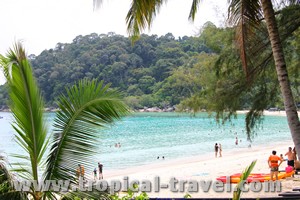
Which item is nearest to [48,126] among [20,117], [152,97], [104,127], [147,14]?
[20,117]

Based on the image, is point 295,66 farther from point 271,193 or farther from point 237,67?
point 271,193

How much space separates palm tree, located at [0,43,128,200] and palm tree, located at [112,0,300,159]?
292cm

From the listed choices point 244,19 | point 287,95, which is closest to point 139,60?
point 244,19

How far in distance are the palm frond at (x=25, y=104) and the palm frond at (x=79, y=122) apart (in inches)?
5.3

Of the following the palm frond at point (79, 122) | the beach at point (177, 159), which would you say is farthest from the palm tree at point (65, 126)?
the beach at point (177, 159)

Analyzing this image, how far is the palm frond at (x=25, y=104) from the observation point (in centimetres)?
317

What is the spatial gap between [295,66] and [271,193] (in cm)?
319

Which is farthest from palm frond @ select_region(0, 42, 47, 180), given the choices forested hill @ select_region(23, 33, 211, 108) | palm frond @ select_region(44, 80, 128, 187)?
forested hill @ select_region(23, 33, 211, 108)

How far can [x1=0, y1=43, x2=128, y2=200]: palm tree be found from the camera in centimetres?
327

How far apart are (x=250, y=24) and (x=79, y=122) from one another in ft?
12.4

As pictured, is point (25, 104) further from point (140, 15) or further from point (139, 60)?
point (139, 60)

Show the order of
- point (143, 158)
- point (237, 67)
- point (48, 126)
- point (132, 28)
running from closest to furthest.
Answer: point (48, 126)
point (132, 28)
point (237, 67)
point (143, 158)

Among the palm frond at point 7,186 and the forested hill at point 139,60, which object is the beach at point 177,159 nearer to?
the forested hill at point 139,60

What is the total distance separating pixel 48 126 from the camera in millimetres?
3391
